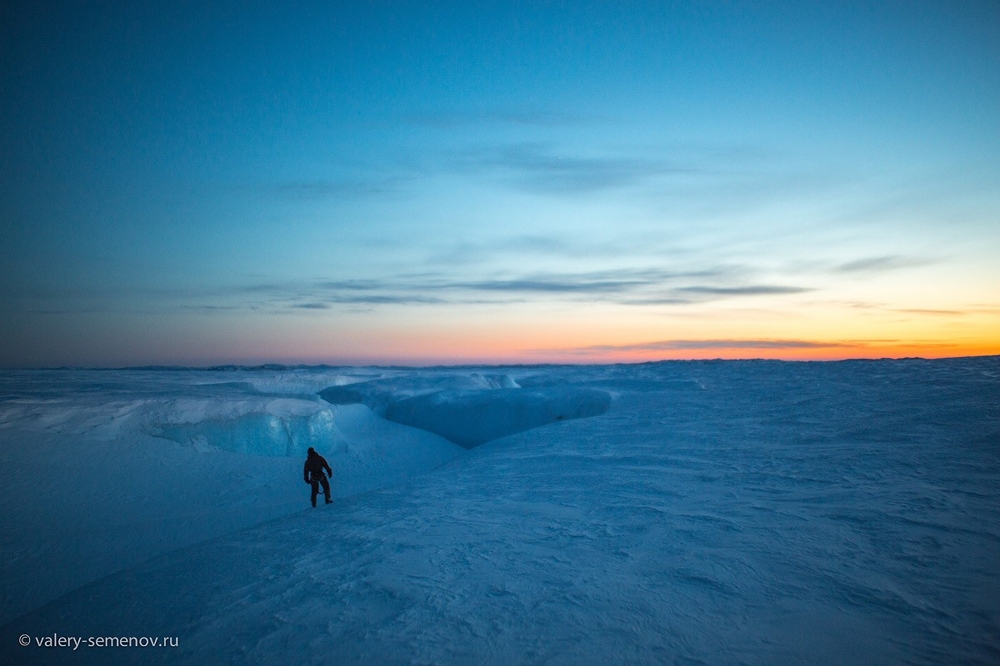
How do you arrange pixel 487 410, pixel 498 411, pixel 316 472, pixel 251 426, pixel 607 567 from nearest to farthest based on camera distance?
pixel 607 567
pixel 316 472
pixel 251 426
pixel 498 411
pixel 487 410

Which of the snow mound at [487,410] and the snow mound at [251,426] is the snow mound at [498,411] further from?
the snow mound at [251,426]

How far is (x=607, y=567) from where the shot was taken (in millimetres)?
5508

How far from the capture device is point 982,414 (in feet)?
36.9

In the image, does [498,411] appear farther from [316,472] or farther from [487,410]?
[316,472]

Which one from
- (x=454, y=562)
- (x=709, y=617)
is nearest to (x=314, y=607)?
(x=454, y=562)

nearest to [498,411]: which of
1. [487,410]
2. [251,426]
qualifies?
[487,410]

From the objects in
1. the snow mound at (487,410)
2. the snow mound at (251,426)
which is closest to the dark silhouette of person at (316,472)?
the snow mound at (251,426)

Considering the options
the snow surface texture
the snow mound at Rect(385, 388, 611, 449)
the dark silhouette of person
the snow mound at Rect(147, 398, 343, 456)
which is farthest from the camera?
the snow mound at Rect(385, 388, 611, 449)

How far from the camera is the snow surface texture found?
13.7ft

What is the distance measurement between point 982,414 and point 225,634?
15.5m

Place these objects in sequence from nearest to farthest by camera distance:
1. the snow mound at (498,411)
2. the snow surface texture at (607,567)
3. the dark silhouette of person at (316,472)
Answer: the snow surface texture at (607,567)
the dark silhouette of person at (316,472)
the snow mound at (498,411)

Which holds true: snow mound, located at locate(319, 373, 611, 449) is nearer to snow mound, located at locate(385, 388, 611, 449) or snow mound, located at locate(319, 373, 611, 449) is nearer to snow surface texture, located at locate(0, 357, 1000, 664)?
snow mound, located at locate(385, 388, 611, 449)

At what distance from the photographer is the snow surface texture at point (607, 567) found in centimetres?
418

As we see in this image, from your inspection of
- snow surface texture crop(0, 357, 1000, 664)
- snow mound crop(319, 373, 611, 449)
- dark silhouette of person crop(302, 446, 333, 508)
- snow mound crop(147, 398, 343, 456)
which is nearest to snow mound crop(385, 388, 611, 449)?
snow mound crop(319, 373, 611, 449)
